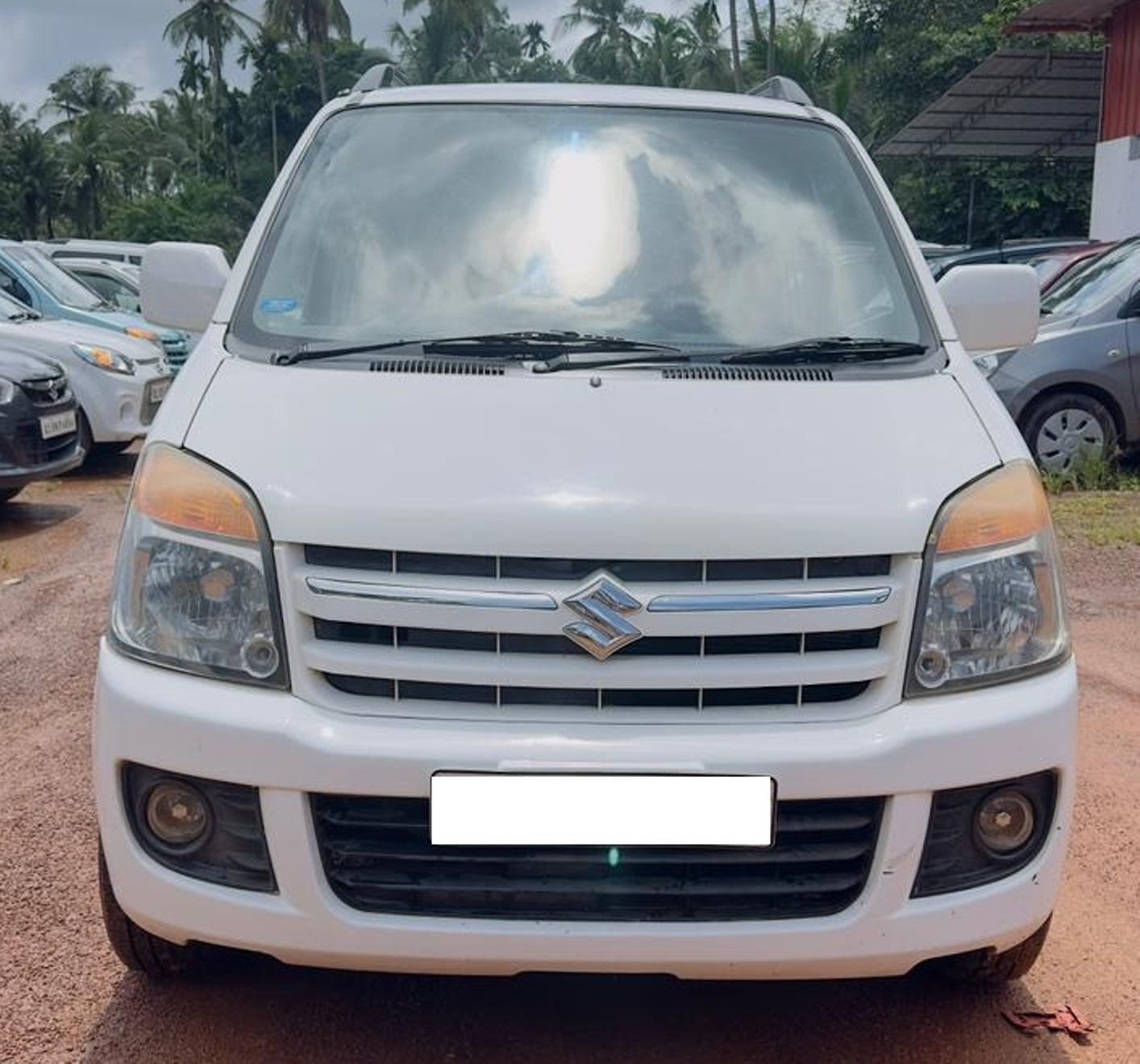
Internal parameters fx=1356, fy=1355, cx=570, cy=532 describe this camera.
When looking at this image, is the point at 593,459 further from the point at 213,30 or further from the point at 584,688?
the point at 213,30

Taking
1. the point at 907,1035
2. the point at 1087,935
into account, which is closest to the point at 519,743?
the point at 907,1035

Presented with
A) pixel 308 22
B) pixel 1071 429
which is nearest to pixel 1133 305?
pixel 1071 429


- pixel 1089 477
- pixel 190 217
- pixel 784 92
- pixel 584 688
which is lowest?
pixel 190 217

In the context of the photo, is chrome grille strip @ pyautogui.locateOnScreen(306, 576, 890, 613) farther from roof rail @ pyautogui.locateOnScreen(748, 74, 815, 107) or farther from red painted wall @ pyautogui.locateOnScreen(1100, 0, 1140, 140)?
red painted wall @ pyautogui.locateOnScreen(1100, 0, 1140, 140)

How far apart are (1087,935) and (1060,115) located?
20.5 m

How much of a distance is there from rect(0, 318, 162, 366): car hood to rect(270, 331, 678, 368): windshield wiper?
7407 millimetres

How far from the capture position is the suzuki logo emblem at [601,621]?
2168 millimetres

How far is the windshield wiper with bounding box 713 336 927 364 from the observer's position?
2.81 metres

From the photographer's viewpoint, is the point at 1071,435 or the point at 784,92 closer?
the point at 784,92

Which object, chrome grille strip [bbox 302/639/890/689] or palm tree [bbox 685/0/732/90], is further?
palm tree [bbox 685/0/732/90]

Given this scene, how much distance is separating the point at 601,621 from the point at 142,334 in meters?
9.52

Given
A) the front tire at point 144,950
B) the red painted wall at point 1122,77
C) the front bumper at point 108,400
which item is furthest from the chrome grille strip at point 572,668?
the red painted wall at point 1122,77

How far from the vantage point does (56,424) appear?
315 inches

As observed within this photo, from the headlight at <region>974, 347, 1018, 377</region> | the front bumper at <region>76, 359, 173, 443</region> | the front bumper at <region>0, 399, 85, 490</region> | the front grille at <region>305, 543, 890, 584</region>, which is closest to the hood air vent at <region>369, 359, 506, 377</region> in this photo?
the front grille at <region>305, 543, 890, 584</region>
